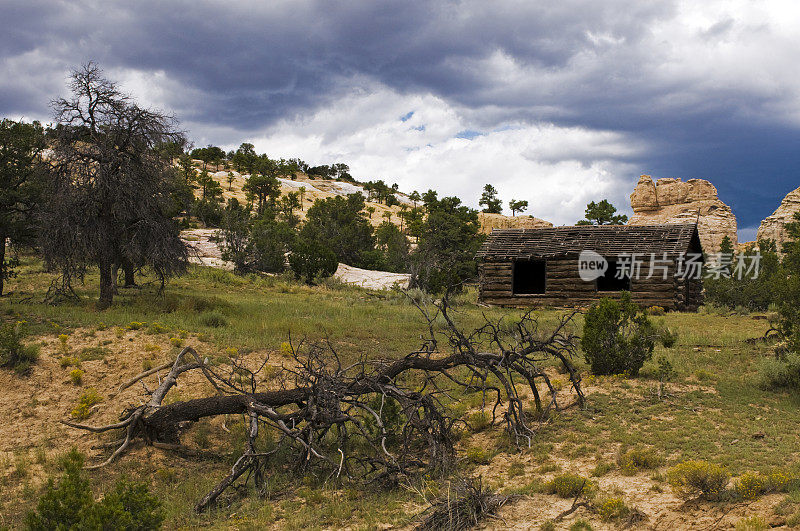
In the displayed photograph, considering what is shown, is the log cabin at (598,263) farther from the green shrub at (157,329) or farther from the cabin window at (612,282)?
the green shrub at (157,329)

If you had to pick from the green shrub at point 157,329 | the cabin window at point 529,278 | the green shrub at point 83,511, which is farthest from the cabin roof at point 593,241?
the green shrub at point 83,511

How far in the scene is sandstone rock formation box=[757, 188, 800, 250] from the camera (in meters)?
65.3

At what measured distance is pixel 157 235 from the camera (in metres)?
15.6

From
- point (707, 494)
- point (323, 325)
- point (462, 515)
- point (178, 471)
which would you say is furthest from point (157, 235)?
point (707, 494)

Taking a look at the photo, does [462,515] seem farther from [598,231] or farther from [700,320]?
[598,231]

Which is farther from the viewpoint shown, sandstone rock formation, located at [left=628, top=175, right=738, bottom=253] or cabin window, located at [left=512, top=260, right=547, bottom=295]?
sandstone rock formation, located at [left=628, top=175, right=738, bottom=253]

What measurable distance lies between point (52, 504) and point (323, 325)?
1058cm

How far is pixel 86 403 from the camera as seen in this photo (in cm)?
856

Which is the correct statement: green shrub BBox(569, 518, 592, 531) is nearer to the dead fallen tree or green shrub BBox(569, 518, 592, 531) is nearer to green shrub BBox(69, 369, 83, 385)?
the dead fallen tree

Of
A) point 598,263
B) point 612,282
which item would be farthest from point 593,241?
point 612,282

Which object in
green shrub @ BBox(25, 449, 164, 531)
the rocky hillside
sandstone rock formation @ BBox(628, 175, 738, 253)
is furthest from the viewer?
the rocky hillside

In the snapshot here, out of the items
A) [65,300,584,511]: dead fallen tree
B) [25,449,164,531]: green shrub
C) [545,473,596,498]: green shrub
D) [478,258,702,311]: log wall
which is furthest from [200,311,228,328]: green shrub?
[478,258,702,311]: log wall

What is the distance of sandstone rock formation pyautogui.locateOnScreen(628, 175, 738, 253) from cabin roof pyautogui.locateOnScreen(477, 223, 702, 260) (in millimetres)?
52190

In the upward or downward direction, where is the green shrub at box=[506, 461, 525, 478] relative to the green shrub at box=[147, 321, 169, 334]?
downward
